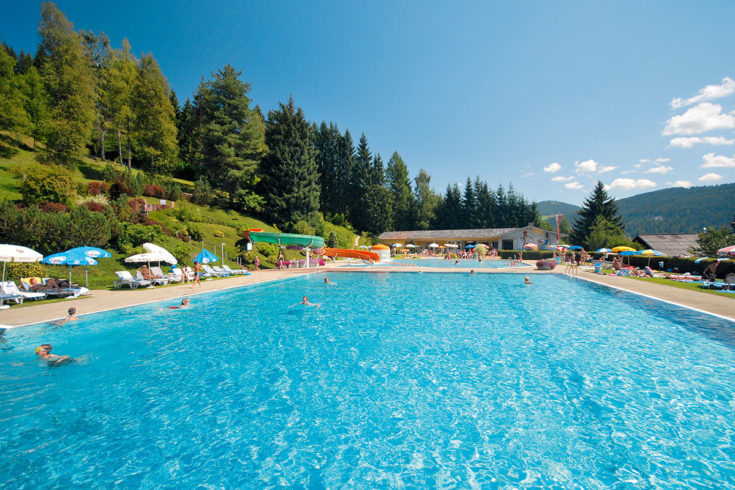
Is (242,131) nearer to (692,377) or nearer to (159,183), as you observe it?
(159,183)

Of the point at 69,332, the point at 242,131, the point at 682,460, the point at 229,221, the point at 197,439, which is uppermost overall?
the point at 242,131

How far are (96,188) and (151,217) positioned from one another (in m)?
4.28

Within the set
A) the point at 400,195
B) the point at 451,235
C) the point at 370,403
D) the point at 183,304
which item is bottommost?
the point at 370,403

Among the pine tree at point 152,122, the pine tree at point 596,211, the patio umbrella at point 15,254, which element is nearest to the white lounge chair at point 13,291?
the patio umbrella at point 15,254

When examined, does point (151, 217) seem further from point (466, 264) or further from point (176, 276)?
point (466, 264)

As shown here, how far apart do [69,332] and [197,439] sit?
22.3 feet

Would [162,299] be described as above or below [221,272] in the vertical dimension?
below

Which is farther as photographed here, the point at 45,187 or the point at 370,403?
the point at 45,187

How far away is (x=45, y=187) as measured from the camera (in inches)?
623

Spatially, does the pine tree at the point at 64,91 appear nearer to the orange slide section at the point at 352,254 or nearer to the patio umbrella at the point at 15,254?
the patio umbrella at the point at 15,254

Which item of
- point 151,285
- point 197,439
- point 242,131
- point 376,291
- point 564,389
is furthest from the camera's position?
point 242,131

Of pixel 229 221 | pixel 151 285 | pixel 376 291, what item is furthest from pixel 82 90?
pixel 376 291

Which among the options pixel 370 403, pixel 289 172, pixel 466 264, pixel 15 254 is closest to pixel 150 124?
pixel 289 172

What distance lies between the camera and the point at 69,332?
26.5ft
